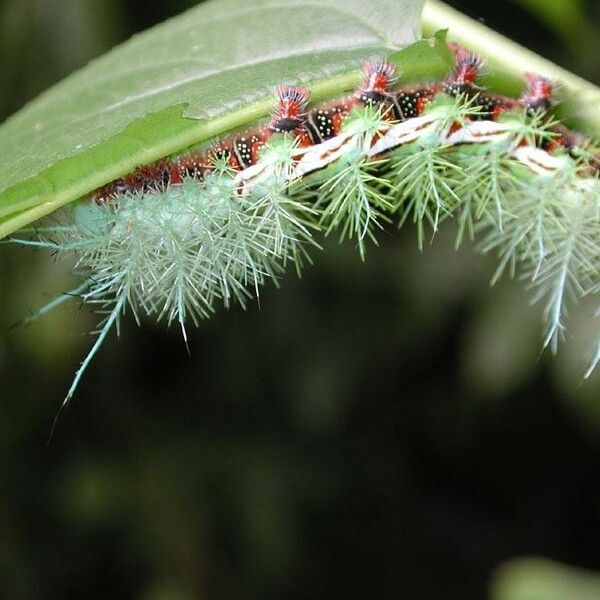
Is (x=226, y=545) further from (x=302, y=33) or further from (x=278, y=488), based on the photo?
(x=302, y=33)

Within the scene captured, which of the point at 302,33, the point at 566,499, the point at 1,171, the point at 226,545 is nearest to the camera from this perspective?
the point at 1,171

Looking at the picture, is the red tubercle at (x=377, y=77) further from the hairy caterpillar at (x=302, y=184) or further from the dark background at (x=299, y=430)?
the dark background at (x=299, y=430)

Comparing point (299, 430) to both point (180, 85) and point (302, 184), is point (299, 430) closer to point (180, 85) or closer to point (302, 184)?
point (302, 184)

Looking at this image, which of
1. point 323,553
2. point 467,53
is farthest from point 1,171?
point 323,553

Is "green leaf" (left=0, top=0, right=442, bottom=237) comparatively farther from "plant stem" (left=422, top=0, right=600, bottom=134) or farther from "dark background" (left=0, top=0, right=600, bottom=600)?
"dark background" (left=0, top=0, right=600, bottom=600)

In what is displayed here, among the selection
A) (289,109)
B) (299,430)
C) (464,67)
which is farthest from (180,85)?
(299,430)
